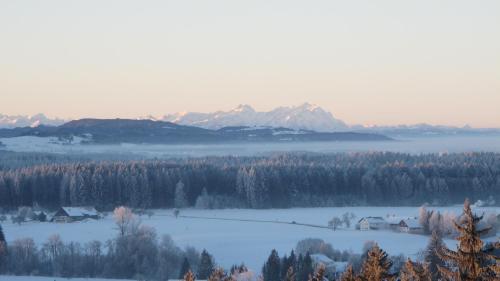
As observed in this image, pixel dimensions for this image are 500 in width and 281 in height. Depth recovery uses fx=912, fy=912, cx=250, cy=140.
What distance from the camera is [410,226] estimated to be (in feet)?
167

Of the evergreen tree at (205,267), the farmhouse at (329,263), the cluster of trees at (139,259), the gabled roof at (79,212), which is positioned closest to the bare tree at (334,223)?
the cluster of trees at (139,259)

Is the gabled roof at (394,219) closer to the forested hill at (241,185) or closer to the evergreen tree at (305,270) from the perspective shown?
the forested hill at (241,185)

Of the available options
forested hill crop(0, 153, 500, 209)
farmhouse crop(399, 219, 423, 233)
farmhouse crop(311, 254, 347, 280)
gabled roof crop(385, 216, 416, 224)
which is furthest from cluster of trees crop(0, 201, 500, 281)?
forested hill crop(0, 153, 500, 209)

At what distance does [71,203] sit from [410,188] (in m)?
28.0

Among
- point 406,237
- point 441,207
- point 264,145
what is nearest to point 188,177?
point 441,207

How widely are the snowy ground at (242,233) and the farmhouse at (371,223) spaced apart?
3.26 ft

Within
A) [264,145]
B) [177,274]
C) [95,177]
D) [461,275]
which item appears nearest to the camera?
[461,275]

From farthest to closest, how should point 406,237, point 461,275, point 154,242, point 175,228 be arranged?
point 175,228, point 406,237, point 154,242, point 461,275

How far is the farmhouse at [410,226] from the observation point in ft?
164

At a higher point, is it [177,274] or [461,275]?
[461,275]

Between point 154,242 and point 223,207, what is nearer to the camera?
point 154,242

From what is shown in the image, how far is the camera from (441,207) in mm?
68938

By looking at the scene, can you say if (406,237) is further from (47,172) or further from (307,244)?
(47,172)

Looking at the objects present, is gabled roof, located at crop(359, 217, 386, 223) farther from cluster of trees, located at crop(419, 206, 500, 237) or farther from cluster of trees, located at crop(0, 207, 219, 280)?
cluster of trees, located at crop(0, 207, 219, 280)
